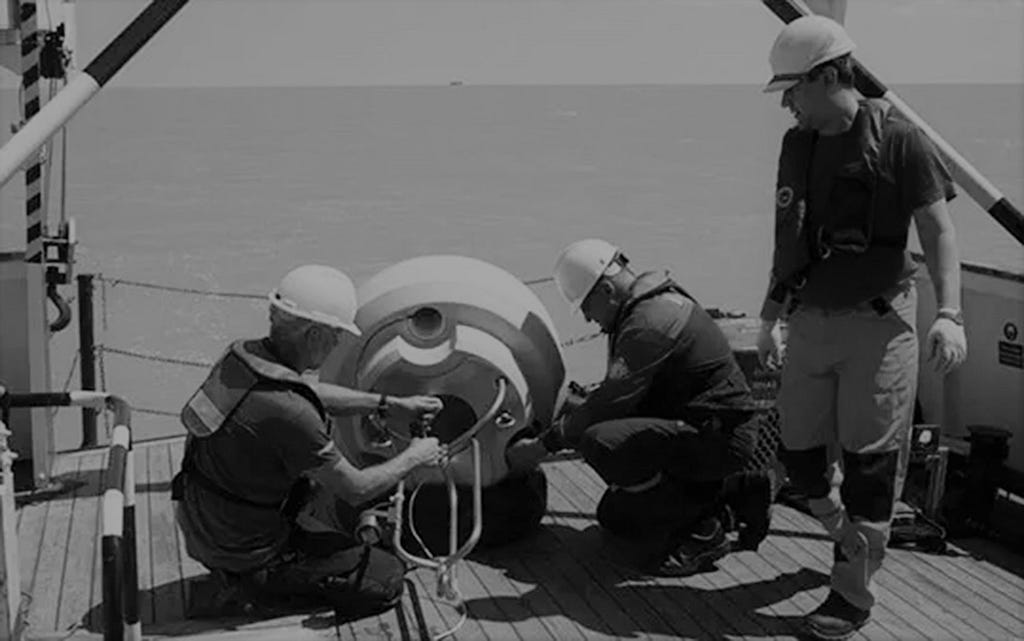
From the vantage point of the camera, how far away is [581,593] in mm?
4332

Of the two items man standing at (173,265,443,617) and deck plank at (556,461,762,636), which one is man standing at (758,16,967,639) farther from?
man standing at (173,265,443,617)

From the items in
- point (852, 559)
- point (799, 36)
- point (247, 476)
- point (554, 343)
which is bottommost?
point (852, 559)

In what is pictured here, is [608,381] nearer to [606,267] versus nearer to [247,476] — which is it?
[606,267]

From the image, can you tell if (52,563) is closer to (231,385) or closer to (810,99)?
(231,385)

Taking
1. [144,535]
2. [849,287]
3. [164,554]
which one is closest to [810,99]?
[849,287]

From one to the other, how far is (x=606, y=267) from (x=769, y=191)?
1478 inches

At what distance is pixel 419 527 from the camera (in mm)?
4586

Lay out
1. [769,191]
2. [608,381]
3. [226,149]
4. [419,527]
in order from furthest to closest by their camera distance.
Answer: [226,149] → [769,191] → [419,527] → [608,381]

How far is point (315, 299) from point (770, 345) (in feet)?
5.08

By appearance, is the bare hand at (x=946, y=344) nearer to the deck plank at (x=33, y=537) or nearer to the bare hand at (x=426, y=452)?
the bare hand at (x=426, y=452)

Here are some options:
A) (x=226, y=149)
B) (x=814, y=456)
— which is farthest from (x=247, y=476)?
(x=226, y=149)

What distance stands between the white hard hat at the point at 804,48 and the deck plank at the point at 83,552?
2705mm

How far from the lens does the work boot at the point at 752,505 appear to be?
457 centimetres

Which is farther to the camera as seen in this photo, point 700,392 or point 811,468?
point 700,392
